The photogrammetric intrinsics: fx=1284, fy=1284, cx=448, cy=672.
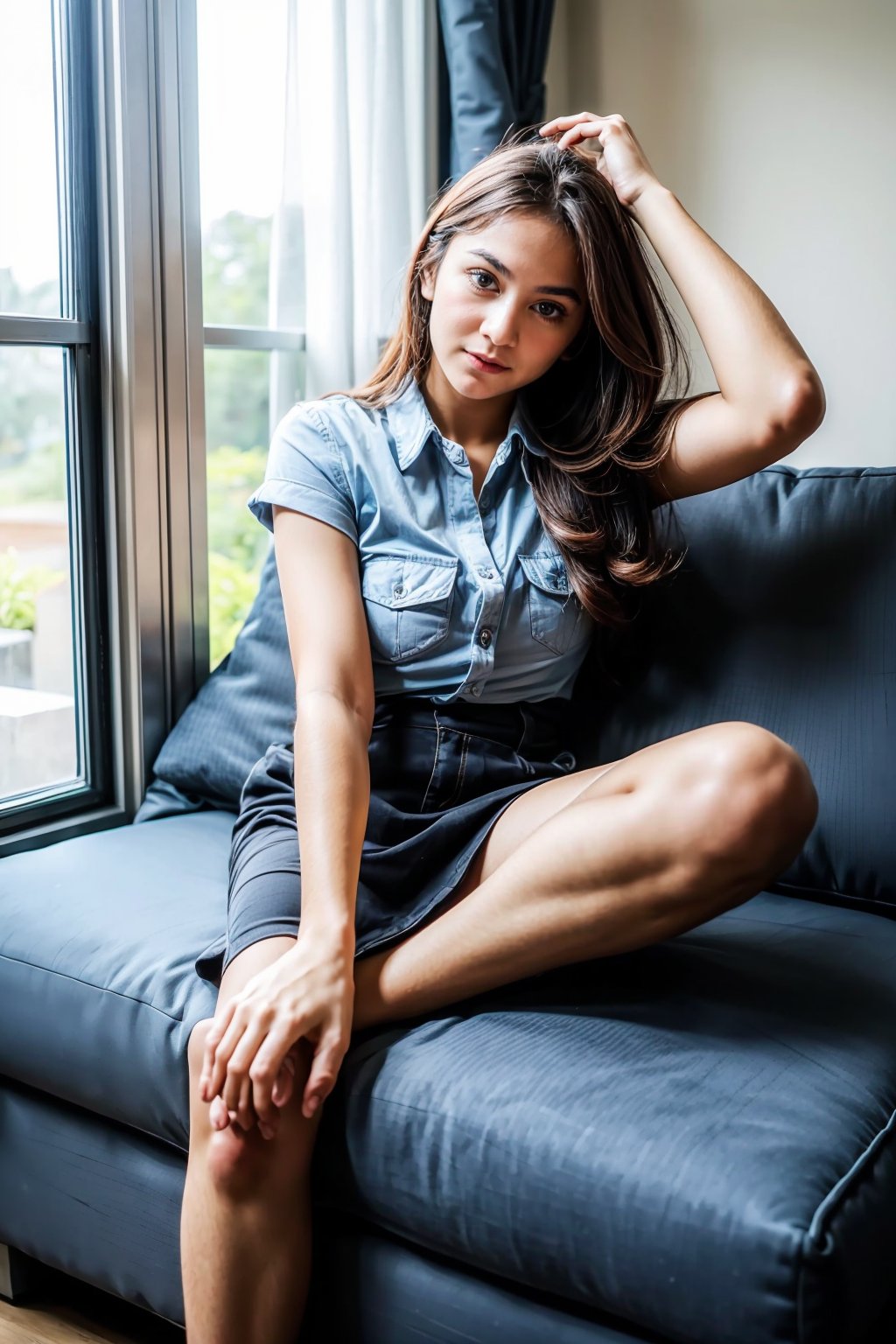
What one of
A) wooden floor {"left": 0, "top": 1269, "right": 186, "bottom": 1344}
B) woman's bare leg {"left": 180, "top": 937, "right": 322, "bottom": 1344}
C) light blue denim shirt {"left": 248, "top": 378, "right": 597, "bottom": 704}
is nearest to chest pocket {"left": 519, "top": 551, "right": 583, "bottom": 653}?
light blue denim shirt {"left": 248, "top": 378, "right": 597, "bottom": 704}

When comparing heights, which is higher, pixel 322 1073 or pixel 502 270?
pixel 502 270

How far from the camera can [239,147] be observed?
81.4 inches

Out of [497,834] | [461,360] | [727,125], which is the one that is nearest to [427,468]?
[461,360]

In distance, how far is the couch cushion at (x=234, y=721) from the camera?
1835mm

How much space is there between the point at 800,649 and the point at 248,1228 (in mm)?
955

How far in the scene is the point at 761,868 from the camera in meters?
1.24

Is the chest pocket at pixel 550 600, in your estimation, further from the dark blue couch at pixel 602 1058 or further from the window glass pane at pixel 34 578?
the window glass pane at pixel 34 578

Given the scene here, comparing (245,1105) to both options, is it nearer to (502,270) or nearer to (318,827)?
(318,827)

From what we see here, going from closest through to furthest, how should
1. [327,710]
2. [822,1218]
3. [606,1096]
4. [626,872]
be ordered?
[822,1218] → [606,1096] → [626,872] → [327,710]

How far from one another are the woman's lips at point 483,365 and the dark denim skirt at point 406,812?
1.33ft

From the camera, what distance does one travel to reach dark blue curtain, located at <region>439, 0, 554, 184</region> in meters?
2.24

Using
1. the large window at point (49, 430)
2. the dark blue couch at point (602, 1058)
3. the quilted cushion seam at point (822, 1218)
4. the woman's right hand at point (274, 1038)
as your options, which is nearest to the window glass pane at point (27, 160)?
the large window at point (49, 430)

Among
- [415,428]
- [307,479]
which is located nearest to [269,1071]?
[307,479]

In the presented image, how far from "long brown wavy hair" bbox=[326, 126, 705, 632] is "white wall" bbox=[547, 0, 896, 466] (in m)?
0.78
